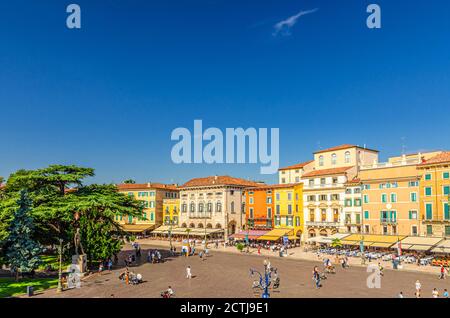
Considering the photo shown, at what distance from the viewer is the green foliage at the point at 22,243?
36500 mm

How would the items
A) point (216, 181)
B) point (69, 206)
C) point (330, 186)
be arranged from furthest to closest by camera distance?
point (216, 181), point (330, 186), point (69, 206)

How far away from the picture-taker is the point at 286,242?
65750 millimetres

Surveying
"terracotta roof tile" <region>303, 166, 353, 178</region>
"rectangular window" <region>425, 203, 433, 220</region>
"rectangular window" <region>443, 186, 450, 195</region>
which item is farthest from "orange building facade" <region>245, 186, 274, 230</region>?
"rectangular window" <region>443, 186, 450, 195</region>

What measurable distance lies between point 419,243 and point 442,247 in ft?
11.2

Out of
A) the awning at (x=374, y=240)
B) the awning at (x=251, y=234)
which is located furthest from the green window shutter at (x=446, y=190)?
the awning at (x=251, y=234)

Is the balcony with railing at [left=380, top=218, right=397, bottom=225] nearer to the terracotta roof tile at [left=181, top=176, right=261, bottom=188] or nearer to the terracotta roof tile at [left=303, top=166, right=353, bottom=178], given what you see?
the terracotta roof tile at [left=303, top=166, right=353, bottom=178]

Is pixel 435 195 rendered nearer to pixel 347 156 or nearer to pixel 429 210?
pixel 429 210

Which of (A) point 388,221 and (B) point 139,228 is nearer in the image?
(A) point 388,221

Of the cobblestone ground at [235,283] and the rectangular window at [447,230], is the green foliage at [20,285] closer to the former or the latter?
the cobblestone ground at [235,283]

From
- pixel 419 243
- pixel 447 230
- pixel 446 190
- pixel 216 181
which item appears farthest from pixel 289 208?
pixel 446 190

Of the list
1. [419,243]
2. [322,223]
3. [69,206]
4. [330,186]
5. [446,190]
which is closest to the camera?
[69,206]

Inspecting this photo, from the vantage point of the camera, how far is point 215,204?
8262 cm
